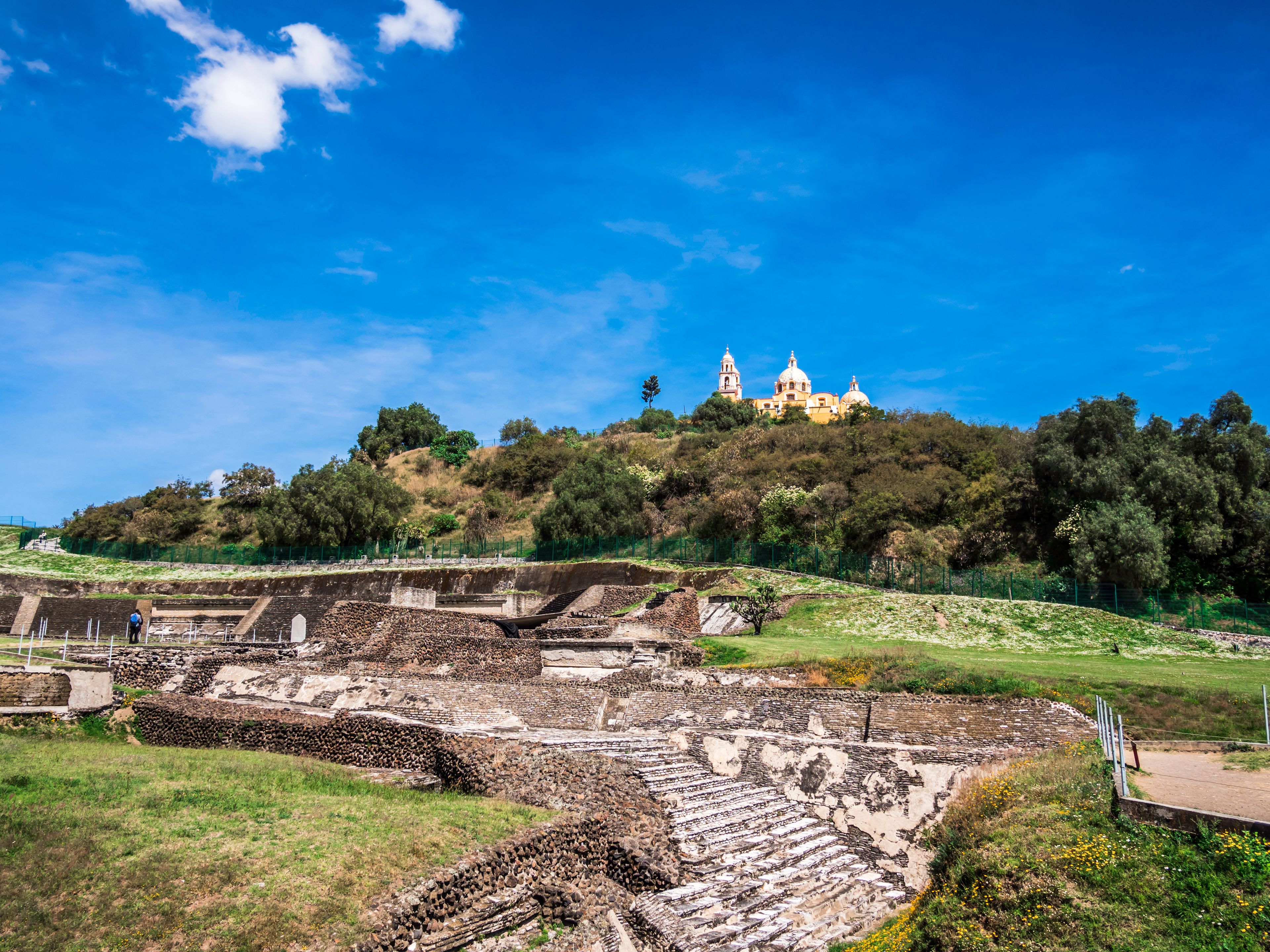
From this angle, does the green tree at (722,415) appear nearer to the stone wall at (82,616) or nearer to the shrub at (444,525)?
the shrub at (444,525)

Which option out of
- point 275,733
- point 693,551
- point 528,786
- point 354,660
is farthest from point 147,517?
point 528,786

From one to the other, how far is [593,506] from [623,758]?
122ft

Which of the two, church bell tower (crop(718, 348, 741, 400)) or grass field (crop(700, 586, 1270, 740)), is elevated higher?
church bell tower (crop(718, 348, 741, 400))

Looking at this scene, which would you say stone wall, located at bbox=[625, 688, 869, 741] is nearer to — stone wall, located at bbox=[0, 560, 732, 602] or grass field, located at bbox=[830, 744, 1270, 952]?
grass field, located at bbox=[830, 744, 1270, 952]

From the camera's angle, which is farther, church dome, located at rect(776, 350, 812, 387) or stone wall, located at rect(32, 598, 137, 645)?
church dome, located at rect(776, 350, 812, 387)

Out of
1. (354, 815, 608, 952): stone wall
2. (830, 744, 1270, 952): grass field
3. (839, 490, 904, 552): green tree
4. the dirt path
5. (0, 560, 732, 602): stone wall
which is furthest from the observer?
(0, 560, 732, 602): stone wall

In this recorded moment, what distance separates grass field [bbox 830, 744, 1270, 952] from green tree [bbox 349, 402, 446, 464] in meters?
87.2

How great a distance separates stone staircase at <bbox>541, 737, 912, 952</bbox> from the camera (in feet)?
29.7

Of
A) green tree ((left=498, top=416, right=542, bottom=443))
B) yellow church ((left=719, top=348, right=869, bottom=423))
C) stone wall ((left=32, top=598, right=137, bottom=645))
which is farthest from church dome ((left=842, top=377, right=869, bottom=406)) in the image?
stone wall ((left=32, top=598, right=137, bottom=645))

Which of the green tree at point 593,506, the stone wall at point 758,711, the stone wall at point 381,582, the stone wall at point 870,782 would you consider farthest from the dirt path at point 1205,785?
the green tree at point 593,506

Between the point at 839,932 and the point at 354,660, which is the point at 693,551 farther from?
the point at 839,932

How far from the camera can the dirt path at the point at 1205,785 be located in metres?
8.19

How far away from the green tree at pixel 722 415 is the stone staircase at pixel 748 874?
6667 cm

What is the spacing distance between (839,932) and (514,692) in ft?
30.4
